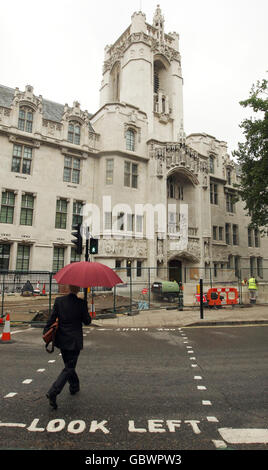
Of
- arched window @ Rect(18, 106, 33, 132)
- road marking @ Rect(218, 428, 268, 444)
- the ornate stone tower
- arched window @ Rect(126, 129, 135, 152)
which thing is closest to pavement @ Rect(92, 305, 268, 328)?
road marking @ Rect(218, 428, 268, 444)

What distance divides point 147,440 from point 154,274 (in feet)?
68.0

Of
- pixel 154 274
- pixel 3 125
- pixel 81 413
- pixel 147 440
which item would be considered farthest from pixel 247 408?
pixel 3 125

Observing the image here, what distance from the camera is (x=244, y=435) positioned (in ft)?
10.4

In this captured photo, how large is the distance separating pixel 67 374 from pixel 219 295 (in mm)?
13623

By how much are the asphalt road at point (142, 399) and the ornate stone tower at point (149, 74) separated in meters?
26.5

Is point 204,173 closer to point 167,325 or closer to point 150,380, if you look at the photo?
point 167,325

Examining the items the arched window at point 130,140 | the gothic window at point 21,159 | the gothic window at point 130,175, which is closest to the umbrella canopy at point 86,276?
the gothic window at point 21,159

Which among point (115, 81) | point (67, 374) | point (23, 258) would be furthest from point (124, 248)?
point (115, 81)

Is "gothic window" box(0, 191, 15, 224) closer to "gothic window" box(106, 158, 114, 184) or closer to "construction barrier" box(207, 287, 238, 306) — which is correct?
"gothic window" box(106, 158, 114, 184)

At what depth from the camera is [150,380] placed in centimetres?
511

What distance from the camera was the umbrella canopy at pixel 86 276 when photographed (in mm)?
4055

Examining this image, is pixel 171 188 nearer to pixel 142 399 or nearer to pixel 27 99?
pixel 27 99

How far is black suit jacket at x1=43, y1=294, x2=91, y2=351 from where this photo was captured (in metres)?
4.24

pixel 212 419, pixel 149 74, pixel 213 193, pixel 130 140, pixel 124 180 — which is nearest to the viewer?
pixel 212 419
